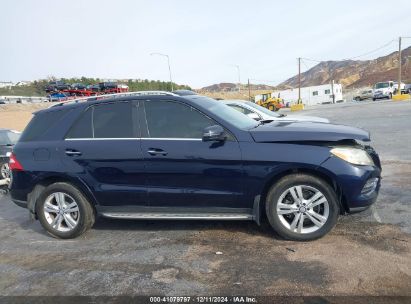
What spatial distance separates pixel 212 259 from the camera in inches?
163

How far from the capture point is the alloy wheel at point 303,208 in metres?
4.36

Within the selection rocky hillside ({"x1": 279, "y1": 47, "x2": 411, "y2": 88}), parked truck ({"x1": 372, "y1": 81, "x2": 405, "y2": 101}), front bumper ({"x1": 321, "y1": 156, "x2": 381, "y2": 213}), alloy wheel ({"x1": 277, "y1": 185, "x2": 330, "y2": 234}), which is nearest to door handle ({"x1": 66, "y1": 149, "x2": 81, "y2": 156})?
alloy wheel ({"x1": 277, "y1": 185, "x2": 330, "y2": 234})

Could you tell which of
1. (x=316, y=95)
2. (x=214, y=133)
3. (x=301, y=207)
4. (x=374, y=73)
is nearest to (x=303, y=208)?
(x=301, y=207)

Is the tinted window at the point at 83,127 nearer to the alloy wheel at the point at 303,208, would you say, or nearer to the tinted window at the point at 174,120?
the tinted window at the point at 174,120

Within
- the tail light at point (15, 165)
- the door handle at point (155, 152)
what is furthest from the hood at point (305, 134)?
the tail light at point (15, 165)

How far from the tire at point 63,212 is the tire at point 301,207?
2.35 m

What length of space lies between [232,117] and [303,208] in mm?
1439

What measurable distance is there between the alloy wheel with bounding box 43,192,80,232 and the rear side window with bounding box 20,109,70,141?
88cm

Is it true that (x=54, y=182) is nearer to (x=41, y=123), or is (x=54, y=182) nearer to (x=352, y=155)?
(x=41, y=123)

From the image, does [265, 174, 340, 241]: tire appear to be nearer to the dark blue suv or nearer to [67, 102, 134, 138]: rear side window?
the dark blue suv

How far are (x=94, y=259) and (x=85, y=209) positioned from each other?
0.83m

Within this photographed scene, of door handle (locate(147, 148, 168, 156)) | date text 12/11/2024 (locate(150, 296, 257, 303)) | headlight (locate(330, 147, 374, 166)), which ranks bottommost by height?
date text 12/11/2024 (locate(150, 296, 257, 303))

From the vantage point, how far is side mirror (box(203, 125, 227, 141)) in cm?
439

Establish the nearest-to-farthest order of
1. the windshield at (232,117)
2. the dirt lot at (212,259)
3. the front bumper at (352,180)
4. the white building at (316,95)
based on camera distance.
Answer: the dirt lot at (212,259) < the front bumper at (352,180) < the windshield at (232,117) < the white building at (316,95)
